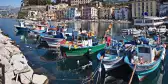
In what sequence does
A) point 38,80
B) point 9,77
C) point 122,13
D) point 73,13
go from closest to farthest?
point 9,77, point 38,80, point 122,13, point 73,13

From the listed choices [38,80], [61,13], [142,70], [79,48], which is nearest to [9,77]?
[38,80]

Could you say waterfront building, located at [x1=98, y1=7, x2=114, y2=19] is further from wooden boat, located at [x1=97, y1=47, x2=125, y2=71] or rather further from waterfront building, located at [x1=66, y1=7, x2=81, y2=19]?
wooden boat, located at [x1=97, y1=47, x2=125, y2=71]

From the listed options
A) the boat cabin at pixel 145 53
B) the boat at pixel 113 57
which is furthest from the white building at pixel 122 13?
the boat cabin at pixel 145 53

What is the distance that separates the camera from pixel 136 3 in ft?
316

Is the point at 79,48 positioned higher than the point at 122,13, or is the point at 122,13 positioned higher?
the point at 122,13

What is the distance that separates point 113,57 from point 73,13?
A: 112316mm

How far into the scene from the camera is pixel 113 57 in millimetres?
21453

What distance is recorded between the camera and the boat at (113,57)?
20.3 meters

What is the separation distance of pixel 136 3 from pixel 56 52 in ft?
231

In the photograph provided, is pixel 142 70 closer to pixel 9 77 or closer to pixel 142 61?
pixel 142 61

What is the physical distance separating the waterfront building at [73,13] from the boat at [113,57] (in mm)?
109666

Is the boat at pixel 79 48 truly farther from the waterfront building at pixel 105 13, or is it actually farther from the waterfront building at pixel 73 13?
the waterfront building at pixel 73 13

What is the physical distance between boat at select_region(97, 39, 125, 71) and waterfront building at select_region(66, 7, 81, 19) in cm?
10967

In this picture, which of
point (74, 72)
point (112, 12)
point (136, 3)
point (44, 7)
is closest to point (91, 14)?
point (112, 12)
